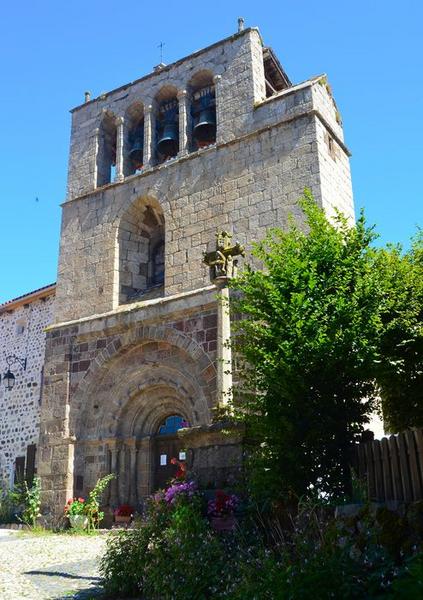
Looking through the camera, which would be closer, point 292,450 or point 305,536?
point 305,536

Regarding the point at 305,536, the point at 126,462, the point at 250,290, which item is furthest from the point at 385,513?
the point at 126,462

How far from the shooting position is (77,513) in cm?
1020

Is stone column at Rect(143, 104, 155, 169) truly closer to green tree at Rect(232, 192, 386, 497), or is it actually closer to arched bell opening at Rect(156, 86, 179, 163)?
arched bell opening at Rect(156, 86, 179, 163)

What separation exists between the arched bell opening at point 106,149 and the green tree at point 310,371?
7744 mm

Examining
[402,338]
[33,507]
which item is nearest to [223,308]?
[402,338]

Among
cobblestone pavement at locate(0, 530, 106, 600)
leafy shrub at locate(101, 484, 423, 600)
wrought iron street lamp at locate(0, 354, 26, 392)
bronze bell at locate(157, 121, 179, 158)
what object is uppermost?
bronze bell at locate(157, 121, 179, 158)

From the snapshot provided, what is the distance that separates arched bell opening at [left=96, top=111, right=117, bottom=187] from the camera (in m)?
13.4

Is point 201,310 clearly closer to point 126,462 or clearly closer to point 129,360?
point 129,360

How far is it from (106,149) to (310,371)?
942 cm

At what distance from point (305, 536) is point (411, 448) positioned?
1058 mm

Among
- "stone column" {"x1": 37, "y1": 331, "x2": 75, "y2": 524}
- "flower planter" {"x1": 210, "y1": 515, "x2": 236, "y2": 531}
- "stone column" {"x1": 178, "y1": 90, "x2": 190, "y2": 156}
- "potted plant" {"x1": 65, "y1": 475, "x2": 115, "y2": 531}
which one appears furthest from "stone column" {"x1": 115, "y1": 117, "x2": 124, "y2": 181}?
"flower planter" {"x1": 210, "y1": 515, "x2": 236, "y2": 531}

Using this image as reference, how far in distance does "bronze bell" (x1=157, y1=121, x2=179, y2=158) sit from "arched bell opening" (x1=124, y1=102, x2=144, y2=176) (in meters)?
0.53

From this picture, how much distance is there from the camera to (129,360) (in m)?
11.1

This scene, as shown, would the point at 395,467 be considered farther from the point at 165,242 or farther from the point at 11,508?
the point at 11,508
